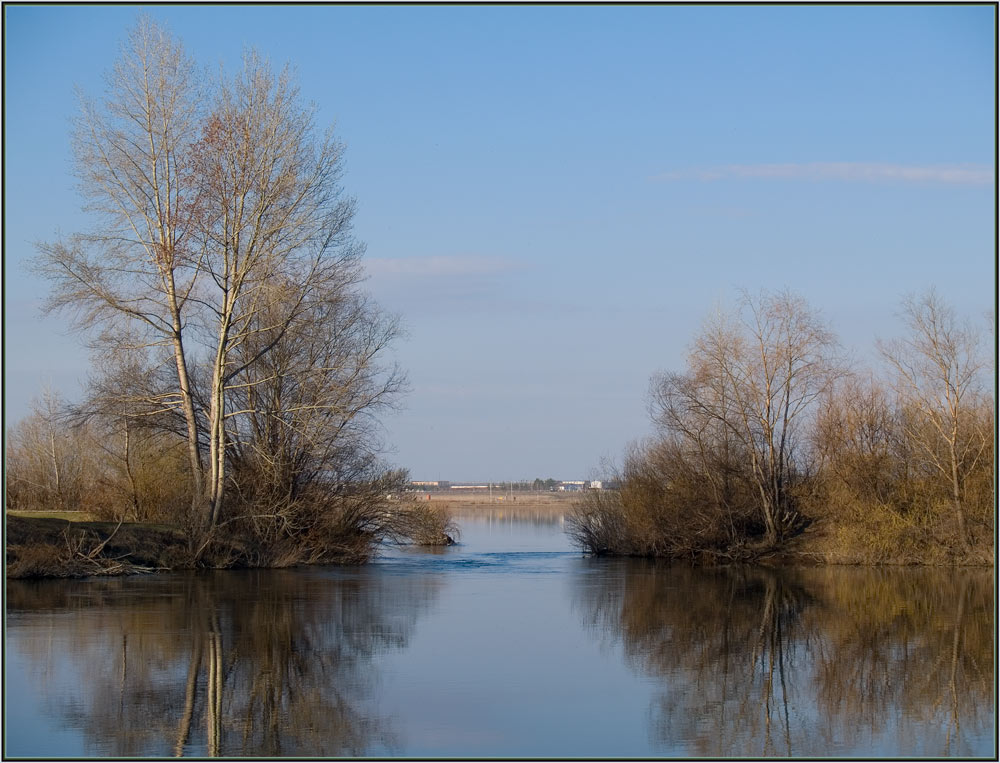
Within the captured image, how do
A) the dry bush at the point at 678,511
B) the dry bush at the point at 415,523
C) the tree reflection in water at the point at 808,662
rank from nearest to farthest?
the tree reflection in water at the point at 808,662
the dry bush at the point at 415,523
the dry bush at the point at 678,511

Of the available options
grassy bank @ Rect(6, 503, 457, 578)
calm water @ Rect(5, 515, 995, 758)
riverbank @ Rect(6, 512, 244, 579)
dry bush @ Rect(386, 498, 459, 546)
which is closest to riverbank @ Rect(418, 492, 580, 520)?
dry bush @ Rect(386, 498, 459, 546)

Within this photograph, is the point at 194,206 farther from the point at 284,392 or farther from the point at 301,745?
the point at 301,745

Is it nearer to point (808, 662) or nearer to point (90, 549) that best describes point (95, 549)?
point (90, 549)

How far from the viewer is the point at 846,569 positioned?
3272 centimetres

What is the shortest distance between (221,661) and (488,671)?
334 cm

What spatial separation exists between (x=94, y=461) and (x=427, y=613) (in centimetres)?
2908

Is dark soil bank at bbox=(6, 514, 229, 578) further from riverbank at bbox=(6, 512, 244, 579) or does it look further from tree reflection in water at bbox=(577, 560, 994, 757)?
tree reflection in water at bbox=(577, 560, 994, 757)

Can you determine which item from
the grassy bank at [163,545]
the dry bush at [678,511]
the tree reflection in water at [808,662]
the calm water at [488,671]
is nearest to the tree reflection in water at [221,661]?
the calm water at [488,671]

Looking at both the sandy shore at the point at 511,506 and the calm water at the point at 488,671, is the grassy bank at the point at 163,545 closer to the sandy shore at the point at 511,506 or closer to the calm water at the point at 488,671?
the calm water at the point at 488,671

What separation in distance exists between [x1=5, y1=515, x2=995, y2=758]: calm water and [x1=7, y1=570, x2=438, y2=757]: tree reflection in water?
0.15 ft

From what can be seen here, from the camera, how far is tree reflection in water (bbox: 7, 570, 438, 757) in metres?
9.92

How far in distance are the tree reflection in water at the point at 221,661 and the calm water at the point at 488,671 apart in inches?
1.8

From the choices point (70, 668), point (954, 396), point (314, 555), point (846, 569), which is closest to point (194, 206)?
point (314, 555)

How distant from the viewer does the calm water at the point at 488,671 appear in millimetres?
9984
